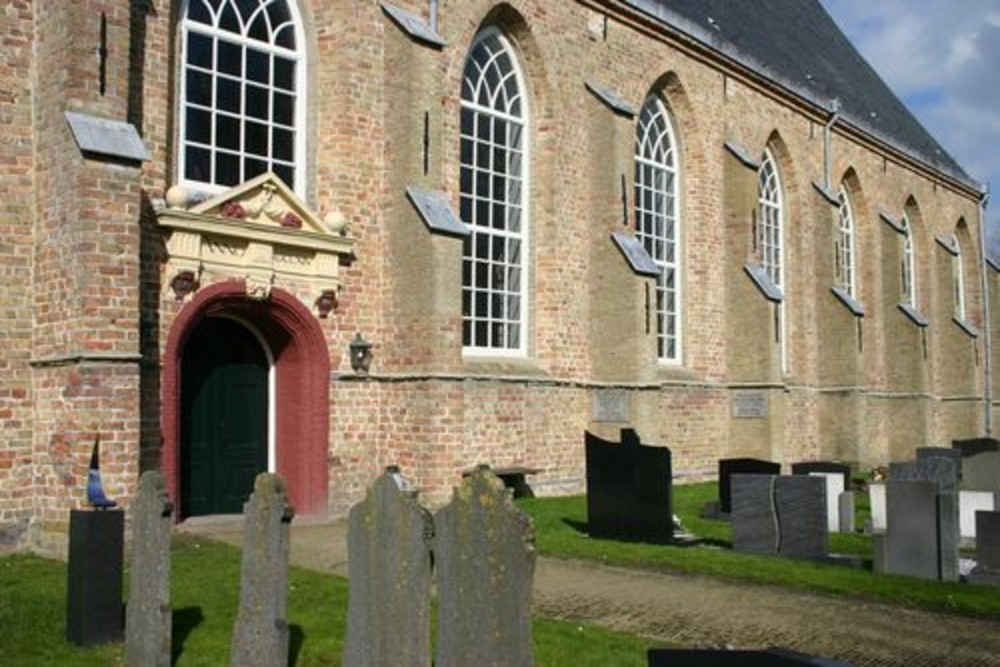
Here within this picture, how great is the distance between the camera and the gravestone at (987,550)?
32.4ft

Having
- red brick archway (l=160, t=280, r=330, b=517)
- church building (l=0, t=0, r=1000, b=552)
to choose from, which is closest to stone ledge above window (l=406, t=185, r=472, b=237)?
church building (l=0, t=0, r=1000, b=552)

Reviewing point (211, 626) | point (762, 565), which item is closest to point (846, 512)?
point (762, 565)

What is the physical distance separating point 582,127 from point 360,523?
13489 mm

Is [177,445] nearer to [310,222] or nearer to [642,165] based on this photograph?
[310,222]

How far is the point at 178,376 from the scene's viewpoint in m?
12.1

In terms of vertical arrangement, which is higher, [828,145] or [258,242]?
[828,145]

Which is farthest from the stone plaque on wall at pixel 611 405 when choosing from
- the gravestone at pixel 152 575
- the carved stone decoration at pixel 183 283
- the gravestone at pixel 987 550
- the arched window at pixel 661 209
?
the gravestone at pixel 152 575

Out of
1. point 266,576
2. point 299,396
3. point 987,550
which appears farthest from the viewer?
point 299,396

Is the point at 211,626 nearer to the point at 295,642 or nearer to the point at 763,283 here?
the point at 295,642

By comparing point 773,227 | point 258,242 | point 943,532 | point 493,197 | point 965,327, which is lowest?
point 943,532

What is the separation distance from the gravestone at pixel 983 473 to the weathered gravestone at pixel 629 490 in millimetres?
4919

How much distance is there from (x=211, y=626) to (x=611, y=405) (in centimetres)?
1078

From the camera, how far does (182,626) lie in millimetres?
7621

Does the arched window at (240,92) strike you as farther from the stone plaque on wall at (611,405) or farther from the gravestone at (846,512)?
the gravestone at (846,512)
